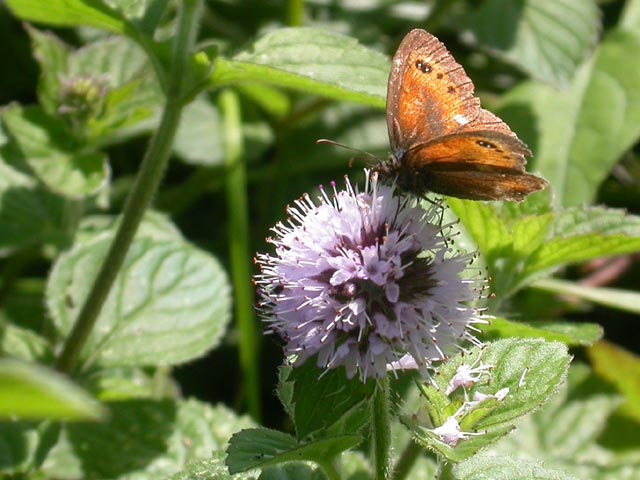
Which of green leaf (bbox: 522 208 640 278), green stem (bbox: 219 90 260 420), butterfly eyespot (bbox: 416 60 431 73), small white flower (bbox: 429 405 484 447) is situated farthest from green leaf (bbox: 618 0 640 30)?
small white flower (bbox: 429 405 484 447)

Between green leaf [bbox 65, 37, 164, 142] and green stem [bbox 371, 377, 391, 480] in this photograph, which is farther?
green leaf [bbox 65, 37, 164, 142]

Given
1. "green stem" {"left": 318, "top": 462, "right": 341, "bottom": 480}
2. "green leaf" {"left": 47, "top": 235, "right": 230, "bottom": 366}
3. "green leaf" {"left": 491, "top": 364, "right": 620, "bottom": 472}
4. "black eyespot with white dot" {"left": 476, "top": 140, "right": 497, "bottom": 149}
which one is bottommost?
"green leaf" {"left": 491, "top": 364, "right": 620, "bottom": 472}

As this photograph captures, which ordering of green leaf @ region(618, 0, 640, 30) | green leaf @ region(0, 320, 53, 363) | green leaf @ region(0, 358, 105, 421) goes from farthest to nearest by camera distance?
green leaf @ region(618, 0, 640, 30), green leaf @ region(0, 320, 53, 363), green leaf @ region(0, 358, 105, 421)

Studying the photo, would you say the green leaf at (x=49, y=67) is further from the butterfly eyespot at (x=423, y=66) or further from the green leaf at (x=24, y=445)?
the butterfly eyespot at (x=423, y=66)

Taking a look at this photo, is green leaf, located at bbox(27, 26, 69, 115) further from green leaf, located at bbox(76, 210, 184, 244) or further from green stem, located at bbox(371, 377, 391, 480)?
green stem, located at bbox(371, 377, 391, 480)

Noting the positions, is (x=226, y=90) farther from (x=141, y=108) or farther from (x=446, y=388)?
(x=446, y=388)

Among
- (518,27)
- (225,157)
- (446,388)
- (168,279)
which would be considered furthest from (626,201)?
(446,388)

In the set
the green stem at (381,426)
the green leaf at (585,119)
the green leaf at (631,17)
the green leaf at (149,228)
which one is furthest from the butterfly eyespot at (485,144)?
the green leaf at (631,17)

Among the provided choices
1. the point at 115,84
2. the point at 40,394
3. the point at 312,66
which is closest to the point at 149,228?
the point at 115,84
